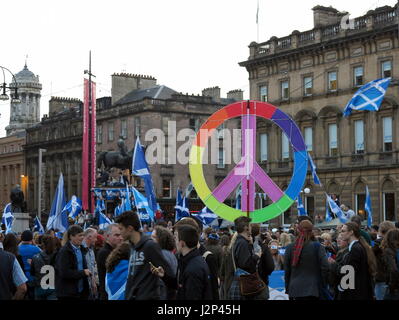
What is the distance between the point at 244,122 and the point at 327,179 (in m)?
33.6

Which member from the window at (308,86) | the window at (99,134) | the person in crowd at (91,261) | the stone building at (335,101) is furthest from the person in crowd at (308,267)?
the window at (99,134)

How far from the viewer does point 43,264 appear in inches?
521

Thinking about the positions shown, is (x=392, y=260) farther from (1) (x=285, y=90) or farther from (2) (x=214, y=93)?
(2) (x=214, y=93)

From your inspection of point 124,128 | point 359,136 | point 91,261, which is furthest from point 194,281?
point 124,128

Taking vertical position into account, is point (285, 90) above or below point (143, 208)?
above

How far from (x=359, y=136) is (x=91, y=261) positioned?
134 ft

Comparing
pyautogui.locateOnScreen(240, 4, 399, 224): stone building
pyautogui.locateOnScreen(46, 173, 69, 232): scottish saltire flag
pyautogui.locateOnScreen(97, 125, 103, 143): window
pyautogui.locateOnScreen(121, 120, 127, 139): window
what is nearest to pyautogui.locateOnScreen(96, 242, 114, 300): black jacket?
pyautogui.locateOnScreen(46, 173, 69, 232): scottish saltire flag

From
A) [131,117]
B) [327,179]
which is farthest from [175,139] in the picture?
[327,179]

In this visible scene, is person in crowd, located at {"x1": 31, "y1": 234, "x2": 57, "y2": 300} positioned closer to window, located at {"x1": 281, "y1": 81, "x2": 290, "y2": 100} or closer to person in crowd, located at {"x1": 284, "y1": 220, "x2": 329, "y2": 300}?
person in crowd, located at {"x1": 284, "y1": 220, "x2": 329, "y2": 300}

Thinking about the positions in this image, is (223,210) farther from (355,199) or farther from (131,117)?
Result: (131,117)

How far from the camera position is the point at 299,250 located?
482 inches

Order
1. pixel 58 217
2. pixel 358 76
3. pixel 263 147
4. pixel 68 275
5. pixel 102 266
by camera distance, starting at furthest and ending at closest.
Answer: pixel 263 147, pixel 358 76, pixel 58 217, pixel 102 266, pixel 68 275

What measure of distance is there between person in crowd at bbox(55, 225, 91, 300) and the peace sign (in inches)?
293

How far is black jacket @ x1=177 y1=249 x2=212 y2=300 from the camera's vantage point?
9.41 metres
